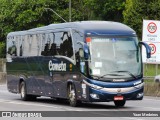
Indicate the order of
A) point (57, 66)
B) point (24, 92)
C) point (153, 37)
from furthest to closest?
point (153, 37)
point (24, 92)
point (57, 66)

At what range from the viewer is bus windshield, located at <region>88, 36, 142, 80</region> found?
70.2 ft

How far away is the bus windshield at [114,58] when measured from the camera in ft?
70.2

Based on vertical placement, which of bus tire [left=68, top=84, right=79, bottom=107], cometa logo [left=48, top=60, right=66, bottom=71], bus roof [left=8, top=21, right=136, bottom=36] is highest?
bus roof [left=8, top=21, right=136, bottom=36]

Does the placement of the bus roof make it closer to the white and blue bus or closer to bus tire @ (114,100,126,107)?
the white and blue bus

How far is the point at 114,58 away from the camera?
849 inches

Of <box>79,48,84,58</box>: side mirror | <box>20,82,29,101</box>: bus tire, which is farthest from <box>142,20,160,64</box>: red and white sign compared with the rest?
<box>79,48,84,58</box>: side mirror

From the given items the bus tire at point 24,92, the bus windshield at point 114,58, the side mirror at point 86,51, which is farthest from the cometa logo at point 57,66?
the bus tire at point 24,92

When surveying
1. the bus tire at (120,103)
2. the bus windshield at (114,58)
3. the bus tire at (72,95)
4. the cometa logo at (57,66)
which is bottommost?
the bus tire at (120,103)

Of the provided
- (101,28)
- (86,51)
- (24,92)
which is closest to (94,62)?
(86,51)

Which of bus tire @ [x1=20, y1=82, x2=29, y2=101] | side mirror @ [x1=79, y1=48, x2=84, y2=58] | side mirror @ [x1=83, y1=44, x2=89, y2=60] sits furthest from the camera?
bus tire @ [x1=20, y1=82, x2=29, y2=101]

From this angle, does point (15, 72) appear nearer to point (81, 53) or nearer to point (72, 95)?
point (72, 95)

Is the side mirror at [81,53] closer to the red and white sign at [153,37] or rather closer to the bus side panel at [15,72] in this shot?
the bus side panel at [15,72]

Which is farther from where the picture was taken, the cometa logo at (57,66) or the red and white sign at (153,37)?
the red and white sign at (153,37)

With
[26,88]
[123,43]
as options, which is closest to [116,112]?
[123,43]
